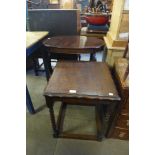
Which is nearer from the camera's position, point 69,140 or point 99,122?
point 69,140

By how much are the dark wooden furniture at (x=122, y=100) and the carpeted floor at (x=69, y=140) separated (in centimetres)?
11

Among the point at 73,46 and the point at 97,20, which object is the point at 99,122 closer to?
the point at 73,46

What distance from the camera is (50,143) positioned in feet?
4.72

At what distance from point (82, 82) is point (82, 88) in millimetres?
89

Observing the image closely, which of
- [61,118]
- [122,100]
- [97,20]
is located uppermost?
[97,20]

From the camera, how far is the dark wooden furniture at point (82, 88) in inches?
44.6

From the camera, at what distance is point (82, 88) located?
119 cm

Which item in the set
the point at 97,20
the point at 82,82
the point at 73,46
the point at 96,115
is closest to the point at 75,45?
the point at 73,46

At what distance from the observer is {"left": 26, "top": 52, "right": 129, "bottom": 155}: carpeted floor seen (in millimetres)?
1377

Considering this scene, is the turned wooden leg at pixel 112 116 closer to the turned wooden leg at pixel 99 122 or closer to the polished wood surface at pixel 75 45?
the turned wooden leg at pixel 99 122

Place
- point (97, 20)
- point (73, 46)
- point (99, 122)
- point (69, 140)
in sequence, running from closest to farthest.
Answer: point (69, 140), point (99, 122), point (73, 46), point (97, 20)

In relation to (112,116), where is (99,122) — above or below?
below

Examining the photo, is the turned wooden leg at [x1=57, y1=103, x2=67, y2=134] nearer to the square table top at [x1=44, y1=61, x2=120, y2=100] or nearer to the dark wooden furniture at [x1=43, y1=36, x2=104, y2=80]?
the square table top at [x1=44, y1=61, x2=120, y2=100]
